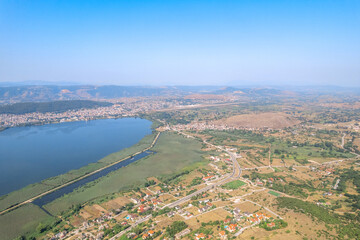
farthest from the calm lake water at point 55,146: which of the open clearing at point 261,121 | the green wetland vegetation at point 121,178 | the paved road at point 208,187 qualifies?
the open clearing at point 261,121

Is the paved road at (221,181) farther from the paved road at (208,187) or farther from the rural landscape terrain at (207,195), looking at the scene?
the rural landscape terrain at (207,195)

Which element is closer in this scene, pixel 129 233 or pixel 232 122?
pixel 129 233

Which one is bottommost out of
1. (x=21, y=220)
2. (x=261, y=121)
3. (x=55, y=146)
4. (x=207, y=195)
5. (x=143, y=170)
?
(x=21, y=220)

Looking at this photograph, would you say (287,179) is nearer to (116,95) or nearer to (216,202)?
(216,202)

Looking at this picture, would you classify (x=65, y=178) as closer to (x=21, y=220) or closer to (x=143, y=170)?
(x=21, y=220)

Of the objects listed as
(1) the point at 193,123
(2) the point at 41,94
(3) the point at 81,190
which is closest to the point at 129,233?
(3) the point at 81,190

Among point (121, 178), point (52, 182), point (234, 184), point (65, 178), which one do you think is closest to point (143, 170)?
point (121, 178)
